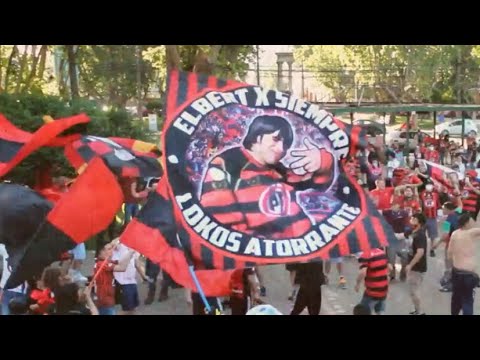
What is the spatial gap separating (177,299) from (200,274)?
1922 mm

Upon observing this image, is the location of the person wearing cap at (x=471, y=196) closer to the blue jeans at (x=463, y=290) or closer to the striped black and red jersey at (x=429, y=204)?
the striped black and red jersey at (x=429, y=204)

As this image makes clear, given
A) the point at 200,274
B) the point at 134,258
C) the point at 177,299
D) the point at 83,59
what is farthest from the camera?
the point at 83,59

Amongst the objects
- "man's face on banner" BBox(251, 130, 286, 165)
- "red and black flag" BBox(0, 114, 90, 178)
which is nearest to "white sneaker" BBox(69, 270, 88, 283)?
"red and black flag" BBox(0, 114, 90, 178)

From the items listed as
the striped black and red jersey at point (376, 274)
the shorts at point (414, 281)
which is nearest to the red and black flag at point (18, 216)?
the striped black and red jersey at point (376, 274)

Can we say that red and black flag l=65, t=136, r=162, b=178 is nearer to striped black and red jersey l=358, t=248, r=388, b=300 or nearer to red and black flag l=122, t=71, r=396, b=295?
red and black flag l=122, t=71, r=396, b=295

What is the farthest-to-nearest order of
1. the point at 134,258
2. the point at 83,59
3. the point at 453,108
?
the point at 83,59
the point at 453,108
the point at 134,258

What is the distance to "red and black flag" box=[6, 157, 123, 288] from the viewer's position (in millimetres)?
6074

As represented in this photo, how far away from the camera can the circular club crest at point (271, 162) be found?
584 cm

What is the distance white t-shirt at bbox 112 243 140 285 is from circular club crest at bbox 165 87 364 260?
1812 millimetres

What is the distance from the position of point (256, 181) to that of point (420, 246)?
2552mm

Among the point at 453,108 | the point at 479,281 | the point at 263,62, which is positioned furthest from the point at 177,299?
the point at 263,62

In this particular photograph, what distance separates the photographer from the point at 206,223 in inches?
225

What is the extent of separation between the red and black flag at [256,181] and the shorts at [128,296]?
165cm
